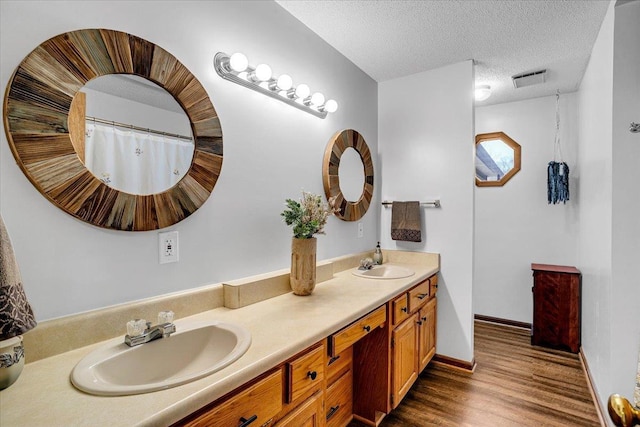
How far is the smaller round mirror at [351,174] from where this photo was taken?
2.51 meters

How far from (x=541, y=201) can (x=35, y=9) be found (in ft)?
13.4

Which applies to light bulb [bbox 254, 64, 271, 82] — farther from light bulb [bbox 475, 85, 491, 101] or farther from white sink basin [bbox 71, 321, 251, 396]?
light bulb [bbox 475, 85, 491, 101]

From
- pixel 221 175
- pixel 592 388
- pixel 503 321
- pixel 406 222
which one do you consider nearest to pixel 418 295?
pixel 406 222

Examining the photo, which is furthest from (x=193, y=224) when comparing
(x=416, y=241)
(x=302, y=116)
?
(x=416, y=241)

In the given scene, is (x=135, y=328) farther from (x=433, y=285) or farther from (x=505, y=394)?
(x=505, y=394)

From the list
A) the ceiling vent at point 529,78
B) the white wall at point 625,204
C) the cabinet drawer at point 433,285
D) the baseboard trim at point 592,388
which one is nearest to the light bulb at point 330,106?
the cabinet drawer at point 433,285

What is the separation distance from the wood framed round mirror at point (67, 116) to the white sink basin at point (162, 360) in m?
0.43

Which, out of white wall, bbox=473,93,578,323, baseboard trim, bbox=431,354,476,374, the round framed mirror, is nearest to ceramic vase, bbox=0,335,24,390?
the round framed mirror

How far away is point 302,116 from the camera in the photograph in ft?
6.98

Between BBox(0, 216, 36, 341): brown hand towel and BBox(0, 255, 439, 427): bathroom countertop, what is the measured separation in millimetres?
178

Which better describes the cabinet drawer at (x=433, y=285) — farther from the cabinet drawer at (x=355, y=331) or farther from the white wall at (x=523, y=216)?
the white wall at (x=523, y=216)

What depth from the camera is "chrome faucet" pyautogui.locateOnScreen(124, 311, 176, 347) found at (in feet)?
3.62

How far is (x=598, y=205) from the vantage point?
2182 millimetres

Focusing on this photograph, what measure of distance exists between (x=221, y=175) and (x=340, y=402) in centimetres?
142
